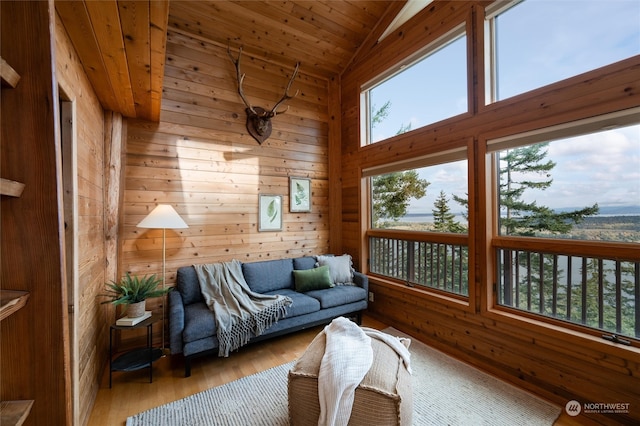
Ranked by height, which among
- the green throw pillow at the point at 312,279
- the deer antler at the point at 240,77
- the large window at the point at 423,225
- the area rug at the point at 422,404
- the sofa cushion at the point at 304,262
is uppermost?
the deer antler at the point at 240,77

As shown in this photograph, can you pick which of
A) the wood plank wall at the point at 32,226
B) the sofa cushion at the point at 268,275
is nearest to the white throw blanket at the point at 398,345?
the sofa cushion at the point at 268,275

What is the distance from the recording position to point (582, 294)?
2.06 metres

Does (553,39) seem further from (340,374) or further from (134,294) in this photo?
(134,294)

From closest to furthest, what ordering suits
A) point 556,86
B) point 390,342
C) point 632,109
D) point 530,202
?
point 632,109 < point 390,342 < point 556,86 < point 530,202

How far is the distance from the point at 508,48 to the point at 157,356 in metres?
4.21

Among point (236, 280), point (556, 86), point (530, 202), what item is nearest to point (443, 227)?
point (530, 202)

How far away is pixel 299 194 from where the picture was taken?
392cm

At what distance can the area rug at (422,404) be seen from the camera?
182 cm

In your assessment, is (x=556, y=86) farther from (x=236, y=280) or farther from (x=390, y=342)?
(x=236, y=280)

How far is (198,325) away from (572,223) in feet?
10.4

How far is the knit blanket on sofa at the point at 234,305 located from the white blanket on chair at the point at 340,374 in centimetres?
99

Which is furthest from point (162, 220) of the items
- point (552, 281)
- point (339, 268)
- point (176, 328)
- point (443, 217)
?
point (552, 281)

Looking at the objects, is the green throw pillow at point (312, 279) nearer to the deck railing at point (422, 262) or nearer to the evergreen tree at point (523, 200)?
the deck railing at point (422, 262)

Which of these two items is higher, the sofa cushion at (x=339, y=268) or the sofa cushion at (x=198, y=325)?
the sofa cushion at (x=339, y=268)
